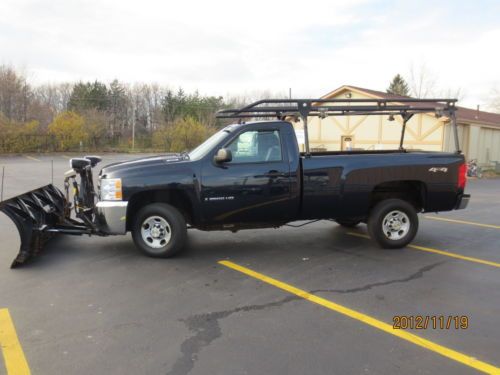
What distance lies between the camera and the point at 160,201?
20.4ft

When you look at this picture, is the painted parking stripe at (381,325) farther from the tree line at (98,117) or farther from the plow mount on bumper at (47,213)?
the tree line at (98,117)

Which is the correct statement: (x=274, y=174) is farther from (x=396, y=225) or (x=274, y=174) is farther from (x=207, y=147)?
(x=396, y=225)

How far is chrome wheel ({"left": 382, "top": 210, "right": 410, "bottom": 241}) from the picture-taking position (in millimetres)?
6605

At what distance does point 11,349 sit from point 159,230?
2.73 metres

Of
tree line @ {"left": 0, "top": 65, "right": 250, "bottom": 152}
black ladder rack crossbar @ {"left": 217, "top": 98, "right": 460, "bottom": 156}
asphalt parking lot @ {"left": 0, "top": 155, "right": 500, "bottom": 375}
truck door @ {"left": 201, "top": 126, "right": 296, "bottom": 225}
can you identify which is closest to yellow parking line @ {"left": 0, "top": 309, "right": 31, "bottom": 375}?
asphalt parking lot @ {"left": 0, "top": 155, "right": 500, "bottom": 375}

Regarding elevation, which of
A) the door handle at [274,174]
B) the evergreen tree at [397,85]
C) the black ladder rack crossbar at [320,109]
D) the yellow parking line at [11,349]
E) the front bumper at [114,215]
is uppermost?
the evergreen tree at [397,85]

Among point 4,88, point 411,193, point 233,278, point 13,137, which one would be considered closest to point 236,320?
point 233,278

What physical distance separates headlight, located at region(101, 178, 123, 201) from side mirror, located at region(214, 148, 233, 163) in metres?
1.41

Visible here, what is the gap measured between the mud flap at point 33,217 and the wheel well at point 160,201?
123cm

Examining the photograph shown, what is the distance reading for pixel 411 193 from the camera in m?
7.02

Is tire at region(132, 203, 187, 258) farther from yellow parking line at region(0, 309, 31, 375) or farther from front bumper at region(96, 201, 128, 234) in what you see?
yellow parking line at region(0, 309, 31, 375)

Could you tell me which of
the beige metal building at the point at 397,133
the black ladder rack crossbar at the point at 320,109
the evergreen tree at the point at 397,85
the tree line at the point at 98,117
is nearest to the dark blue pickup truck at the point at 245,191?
the black ladder rack crossbar at the point at 320,109

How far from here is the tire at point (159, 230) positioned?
5977 mm

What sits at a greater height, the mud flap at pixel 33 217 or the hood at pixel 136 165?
the hood at pixel 136 165
